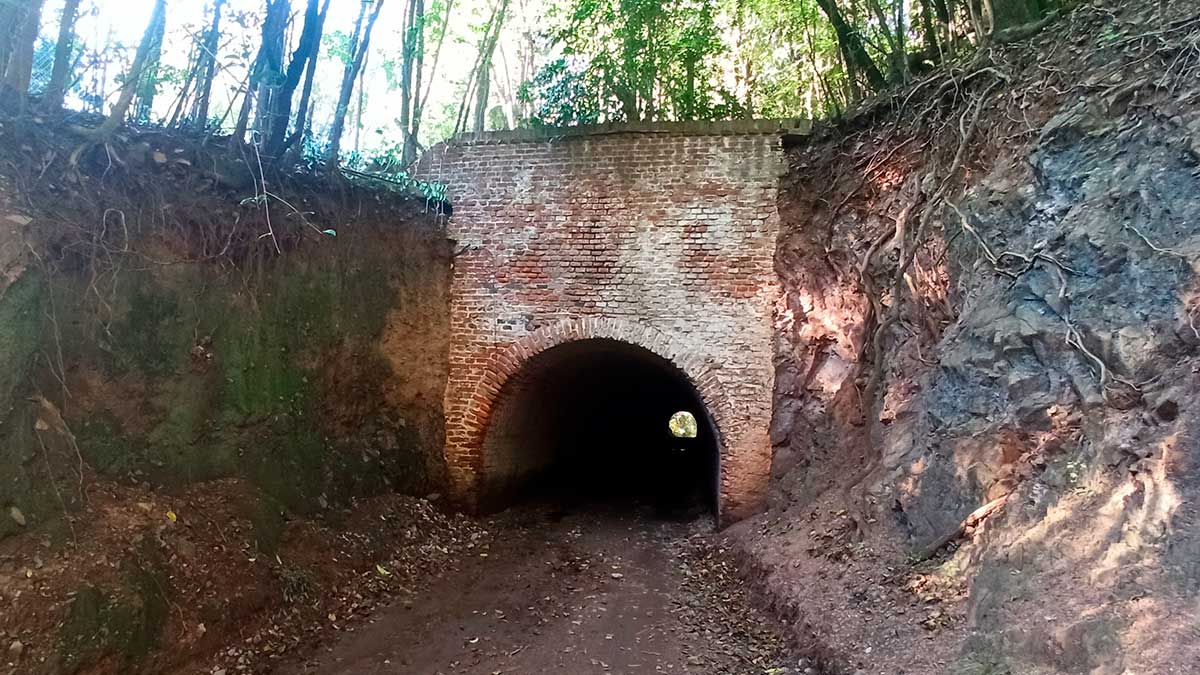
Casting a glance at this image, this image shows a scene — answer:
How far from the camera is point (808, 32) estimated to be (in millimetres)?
9570

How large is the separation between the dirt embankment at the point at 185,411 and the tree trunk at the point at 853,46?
18.3 feet

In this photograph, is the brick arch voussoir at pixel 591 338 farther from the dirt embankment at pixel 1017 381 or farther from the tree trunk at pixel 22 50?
the tree trunk at pixel 22 50

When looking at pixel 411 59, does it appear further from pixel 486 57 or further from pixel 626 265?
pixel 626 265

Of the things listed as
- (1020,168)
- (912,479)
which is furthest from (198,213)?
(1020,168)

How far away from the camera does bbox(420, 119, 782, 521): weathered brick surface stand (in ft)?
26.0

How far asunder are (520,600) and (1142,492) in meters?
4.72

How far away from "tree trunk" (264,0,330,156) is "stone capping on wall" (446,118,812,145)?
2404 mm

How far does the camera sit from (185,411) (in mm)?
5434

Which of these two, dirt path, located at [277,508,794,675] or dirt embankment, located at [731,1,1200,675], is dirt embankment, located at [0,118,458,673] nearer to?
dirt path, located at [277,508,794,675]

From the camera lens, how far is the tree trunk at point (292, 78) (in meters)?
6.85

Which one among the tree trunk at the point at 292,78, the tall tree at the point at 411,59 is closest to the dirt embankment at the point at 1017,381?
the tree trunk at the point at 292,78

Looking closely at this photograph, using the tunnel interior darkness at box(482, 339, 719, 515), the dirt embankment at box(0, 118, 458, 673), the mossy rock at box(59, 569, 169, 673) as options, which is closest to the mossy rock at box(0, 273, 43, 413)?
the dirt embankment at box(0, 118, 458, 673)

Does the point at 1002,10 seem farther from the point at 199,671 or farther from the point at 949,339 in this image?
the point at 199,671

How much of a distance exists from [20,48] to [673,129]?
595cm
